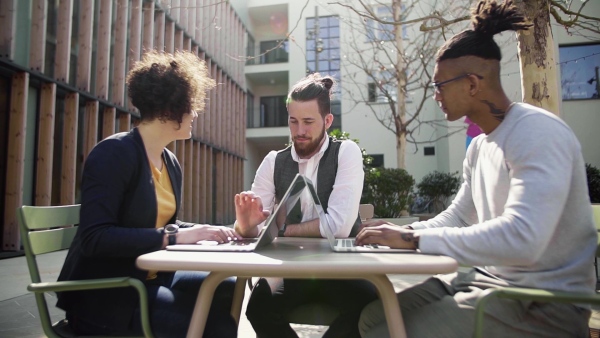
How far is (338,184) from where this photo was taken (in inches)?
95.8

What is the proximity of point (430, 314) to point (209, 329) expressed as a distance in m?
0.75

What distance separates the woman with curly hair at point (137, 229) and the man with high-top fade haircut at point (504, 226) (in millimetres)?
687

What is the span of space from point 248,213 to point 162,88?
2.22ft

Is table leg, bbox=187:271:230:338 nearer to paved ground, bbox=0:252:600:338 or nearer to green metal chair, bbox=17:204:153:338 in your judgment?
green metal chair, bbox=17:204:153:338

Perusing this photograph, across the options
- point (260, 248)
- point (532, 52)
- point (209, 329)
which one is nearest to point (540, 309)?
point (260, 248)

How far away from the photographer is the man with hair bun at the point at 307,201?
1915mm

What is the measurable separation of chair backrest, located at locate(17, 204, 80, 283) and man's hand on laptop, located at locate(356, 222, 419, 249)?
1196mm

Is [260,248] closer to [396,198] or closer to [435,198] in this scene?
[396,198]

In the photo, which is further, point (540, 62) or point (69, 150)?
point (69, 150)

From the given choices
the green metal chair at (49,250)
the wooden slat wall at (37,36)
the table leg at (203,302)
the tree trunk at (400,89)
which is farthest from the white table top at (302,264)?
the tree trunk at (400,89)

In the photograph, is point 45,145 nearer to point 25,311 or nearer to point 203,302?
point 25,311

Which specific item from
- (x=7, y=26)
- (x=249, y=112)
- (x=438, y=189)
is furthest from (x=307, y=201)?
(x=249, y=112)

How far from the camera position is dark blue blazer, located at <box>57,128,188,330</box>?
1576 millimetres

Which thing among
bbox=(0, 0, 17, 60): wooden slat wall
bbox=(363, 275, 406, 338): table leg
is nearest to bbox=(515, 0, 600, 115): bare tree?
bbox=(363, 275, 406, 338): table leg
